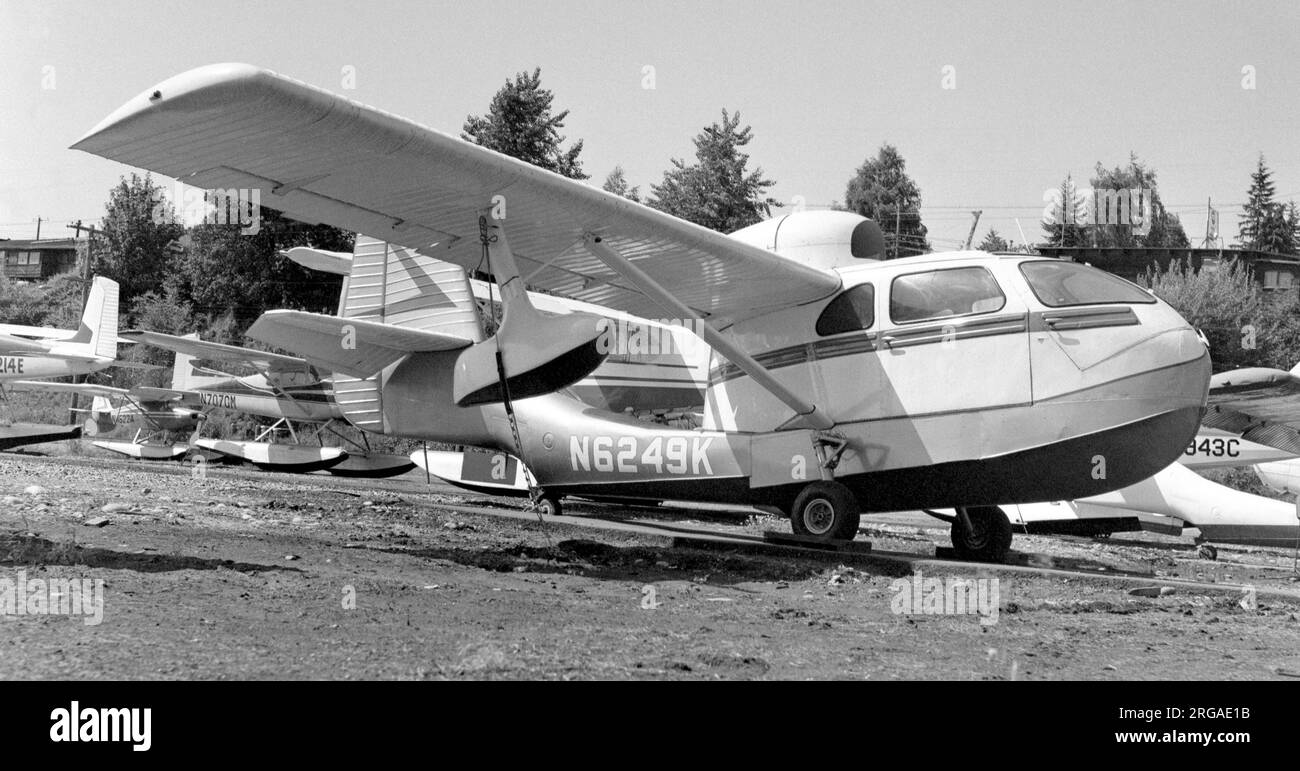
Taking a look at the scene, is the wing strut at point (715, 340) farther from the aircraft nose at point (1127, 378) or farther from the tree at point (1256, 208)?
the tree at point (1256, 208)

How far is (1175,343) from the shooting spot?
27.9 ft

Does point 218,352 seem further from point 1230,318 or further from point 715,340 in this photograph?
point 1230,318

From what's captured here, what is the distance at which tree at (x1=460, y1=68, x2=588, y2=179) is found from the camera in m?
41.7

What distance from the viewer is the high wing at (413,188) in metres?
6.45

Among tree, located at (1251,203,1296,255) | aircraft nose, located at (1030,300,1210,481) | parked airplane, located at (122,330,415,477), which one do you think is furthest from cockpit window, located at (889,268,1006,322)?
tree, located at (1251,203,1296,255)

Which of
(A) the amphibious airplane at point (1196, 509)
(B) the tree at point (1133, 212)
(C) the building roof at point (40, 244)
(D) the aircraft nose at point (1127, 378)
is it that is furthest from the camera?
(C) the building roof at point (40, 244)

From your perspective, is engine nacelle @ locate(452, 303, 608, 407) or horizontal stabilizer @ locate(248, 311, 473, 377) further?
A: horizontal stabilizer @ locate(248, 311, 473, 377)

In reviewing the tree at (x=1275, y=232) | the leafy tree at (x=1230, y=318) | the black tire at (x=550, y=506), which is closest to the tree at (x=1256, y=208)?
the tree at (x=1275, y=232)

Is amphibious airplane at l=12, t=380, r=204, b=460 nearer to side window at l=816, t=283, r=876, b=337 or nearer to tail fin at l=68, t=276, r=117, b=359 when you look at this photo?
tail fin at l=68, t=276, r=117, b=359

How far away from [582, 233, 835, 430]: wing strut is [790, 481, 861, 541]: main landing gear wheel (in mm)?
599

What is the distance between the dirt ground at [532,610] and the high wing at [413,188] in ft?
8.11

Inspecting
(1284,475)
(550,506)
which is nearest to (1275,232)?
(1284,475)

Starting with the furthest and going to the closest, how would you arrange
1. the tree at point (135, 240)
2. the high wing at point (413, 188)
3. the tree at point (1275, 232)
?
the tree at point (1275, 232), the tree at point (135, 240), the high wing at point (413, 188)
